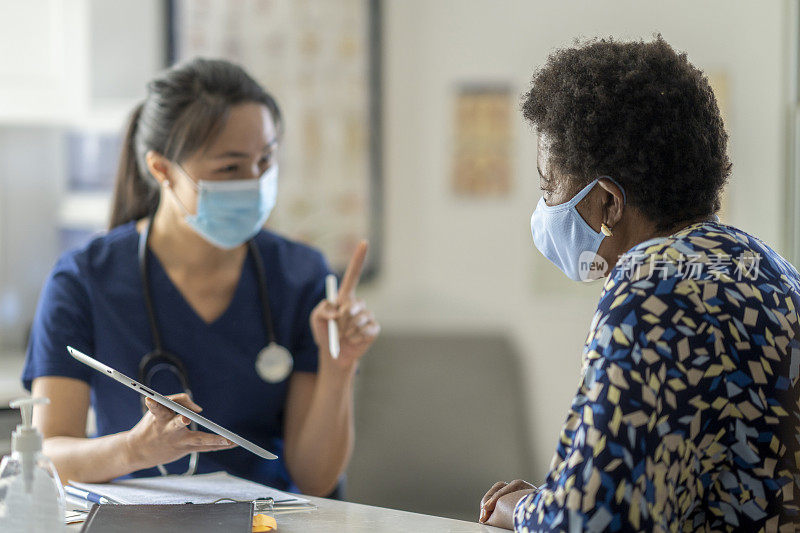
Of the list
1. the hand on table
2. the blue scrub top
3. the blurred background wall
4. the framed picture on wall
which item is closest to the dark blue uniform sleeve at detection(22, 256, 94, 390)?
the blue scrub top

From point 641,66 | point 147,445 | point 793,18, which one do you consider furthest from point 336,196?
point 641,66

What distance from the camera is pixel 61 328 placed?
1468 millimetres

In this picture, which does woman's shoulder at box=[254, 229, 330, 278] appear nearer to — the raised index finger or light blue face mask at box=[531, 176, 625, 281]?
the raised index finger

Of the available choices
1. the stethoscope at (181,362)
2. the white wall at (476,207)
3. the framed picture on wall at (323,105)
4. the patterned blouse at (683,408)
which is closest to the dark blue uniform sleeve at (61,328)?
the stethoscope at (181,362)

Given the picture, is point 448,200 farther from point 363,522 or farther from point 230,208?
point 363,522

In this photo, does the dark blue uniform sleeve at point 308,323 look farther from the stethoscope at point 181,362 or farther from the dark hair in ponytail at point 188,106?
the dark hair in ponytail at point 188,106

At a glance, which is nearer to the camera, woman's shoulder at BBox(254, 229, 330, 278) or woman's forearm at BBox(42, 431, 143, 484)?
woman's forearm at BBox(42, 431, 143, 484)

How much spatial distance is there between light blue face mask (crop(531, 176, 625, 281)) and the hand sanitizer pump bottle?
66 cm

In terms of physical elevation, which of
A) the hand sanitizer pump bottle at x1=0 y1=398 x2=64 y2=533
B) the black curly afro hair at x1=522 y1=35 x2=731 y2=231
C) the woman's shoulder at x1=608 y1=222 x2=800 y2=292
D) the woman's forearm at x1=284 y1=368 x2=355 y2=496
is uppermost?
the black curly afro hair at x1=522 y1=35 x2=731 y2=231

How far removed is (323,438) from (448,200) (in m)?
1.37

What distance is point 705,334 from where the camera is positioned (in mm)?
839

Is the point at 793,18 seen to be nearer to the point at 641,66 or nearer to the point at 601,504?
the point at 641,66

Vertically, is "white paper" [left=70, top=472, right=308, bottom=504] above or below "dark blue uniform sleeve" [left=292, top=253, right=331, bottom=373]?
below

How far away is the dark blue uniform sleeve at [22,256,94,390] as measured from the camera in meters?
1.44
